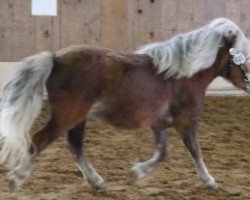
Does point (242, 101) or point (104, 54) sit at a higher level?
point (104, 54)

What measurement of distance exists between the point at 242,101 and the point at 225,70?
3.16 meters

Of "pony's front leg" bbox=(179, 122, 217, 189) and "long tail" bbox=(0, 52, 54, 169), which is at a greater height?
"long tail" bbox=(0, 52, 54, 169)

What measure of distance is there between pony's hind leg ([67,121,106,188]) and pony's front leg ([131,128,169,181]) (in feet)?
0.88

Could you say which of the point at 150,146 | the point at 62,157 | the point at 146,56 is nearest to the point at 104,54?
the point at 146,56

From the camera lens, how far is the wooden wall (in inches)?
339

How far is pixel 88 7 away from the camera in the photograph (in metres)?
8.64

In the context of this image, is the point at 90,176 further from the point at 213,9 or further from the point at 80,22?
the point at 213,9

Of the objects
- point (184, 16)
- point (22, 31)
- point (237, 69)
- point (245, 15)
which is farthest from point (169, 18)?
point (237, 69)

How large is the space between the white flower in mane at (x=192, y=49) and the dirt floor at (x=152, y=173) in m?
0.85

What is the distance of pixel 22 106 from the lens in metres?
4.31

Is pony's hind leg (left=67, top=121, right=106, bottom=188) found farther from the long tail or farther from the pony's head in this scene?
the pony's head

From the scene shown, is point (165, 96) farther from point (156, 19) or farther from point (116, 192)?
point (156, 19)

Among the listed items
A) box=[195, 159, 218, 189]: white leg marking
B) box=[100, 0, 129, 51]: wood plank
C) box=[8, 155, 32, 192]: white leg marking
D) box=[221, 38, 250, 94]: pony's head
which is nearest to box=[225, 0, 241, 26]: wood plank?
box=[100, 0, 129, 51]: wood plank

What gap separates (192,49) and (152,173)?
106cm
